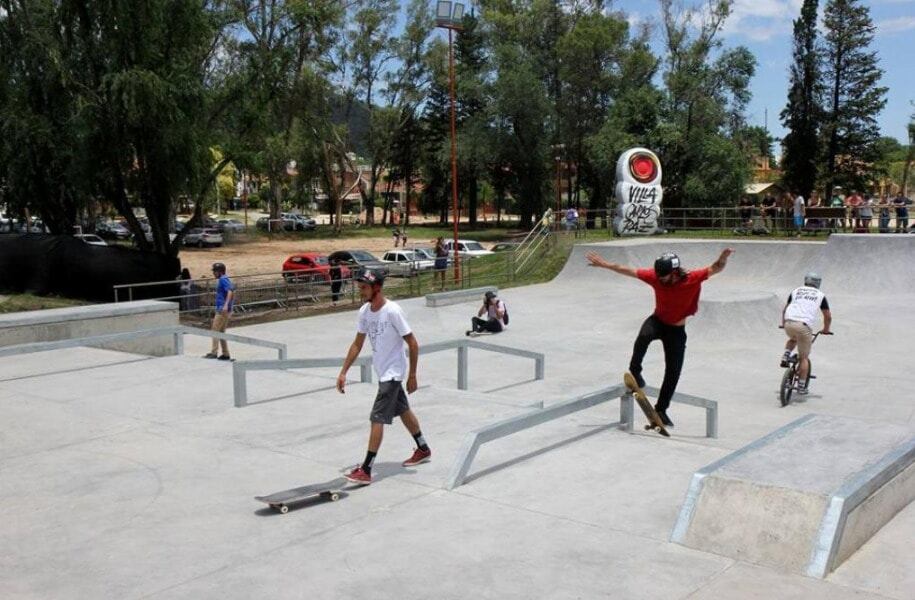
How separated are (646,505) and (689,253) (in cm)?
2295

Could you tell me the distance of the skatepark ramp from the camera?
15.4 feet

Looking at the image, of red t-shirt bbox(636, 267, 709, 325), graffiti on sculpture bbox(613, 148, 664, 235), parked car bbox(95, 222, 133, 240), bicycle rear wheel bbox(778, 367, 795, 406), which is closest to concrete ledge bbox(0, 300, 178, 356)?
red t-shirt bbox(636, 267, 709, 325)

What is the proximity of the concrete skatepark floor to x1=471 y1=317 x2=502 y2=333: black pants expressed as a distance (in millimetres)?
4753

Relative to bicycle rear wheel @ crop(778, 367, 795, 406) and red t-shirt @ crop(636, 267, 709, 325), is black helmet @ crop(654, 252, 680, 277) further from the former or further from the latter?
bicycle rear wheel @ crop(778, 367, 795, 406)

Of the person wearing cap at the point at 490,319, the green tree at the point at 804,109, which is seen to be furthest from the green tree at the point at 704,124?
the person wearing cap at the point at 490,319

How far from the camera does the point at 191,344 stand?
58.3 ft

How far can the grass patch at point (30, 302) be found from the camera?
840 inches

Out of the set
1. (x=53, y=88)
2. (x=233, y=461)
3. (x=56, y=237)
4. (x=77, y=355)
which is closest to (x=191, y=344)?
(x=77, y=355)

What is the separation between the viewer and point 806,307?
1131cm

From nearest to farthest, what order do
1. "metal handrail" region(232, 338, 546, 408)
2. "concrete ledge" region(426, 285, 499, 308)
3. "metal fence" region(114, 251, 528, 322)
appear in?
"metal handrail" region(232, 338, 546, 408), "concrete ledge" region(426, 285, 499, 308), "metal fence" region(114, 251, 528, 322)

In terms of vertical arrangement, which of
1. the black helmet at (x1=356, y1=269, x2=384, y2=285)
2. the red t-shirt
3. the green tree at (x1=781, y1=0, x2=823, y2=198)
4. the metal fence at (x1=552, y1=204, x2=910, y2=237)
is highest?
the green tree at (x1=781, y1=0, x2=823, y2=198)

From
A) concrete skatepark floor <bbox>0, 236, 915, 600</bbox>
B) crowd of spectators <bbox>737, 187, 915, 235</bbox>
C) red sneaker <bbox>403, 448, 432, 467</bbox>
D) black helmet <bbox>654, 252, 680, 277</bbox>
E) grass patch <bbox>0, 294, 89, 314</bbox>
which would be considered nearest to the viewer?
concrete skatepark floor <bbox>0, 236, 915, 600</bbox>

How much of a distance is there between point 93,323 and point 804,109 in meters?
50.4

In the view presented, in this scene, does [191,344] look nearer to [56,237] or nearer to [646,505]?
[56,237]
